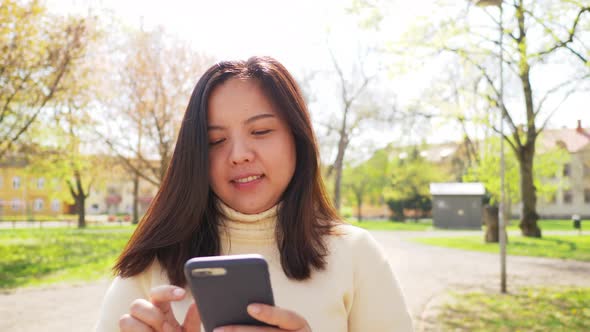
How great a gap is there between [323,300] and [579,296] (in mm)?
10036

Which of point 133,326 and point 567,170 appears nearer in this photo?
point 133,326

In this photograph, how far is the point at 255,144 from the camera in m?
1.87

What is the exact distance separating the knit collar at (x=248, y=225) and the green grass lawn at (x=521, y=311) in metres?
6.42

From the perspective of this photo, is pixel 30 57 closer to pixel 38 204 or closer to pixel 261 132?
pixel 261 132

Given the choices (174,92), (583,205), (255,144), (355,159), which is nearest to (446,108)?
(174,92)

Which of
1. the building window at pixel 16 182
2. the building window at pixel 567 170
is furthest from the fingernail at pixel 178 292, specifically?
the building window at pixel 16 182

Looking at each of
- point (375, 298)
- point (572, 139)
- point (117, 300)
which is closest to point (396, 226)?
point (572, 139)

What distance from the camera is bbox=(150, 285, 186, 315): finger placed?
136 cm

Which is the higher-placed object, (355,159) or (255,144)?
(355,159)

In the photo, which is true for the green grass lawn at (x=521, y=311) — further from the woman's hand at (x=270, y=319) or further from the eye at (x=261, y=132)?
the woman's hand at (x=270, y=319)

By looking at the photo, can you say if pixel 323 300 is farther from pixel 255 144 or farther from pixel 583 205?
pixel 583 205

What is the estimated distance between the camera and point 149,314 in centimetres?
139

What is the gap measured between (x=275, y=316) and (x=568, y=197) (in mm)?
68849

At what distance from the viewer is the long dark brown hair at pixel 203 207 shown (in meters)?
1.86
